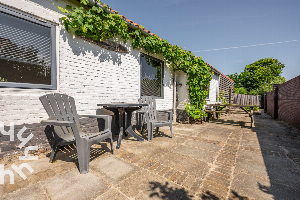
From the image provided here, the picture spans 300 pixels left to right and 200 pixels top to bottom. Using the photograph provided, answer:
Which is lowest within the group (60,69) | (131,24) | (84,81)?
(84,81)

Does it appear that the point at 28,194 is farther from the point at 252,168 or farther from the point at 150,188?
the point at 252,168

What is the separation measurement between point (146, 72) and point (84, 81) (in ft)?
7.27

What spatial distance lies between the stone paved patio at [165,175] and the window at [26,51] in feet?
4.25

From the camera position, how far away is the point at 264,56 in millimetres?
33594

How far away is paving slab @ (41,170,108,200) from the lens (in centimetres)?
137

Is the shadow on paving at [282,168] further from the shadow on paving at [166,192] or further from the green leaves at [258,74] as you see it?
the green leaves at [258,74]

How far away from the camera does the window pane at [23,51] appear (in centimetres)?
223

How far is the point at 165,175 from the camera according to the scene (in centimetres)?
177

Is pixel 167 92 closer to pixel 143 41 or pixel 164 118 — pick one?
pixel 164 118

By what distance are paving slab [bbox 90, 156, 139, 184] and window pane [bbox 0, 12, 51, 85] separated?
1.81m

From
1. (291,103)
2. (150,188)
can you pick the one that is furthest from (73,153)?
(291,103)

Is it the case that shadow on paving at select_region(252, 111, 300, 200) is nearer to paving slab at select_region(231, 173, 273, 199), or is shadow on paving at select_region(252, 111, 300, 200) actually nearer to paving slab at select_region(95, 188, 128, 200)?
paving slab at select_region(231, 173, 273, 199)

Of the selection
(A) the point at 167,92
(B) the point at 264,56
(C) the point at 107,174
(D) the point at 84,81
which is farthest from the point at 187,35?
(B) the point at 264,56

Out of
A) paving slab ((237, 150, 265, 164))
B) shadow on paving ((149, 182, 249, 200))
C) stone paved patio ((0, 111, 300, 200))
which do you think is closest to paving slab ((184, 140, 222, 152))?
stone paved patio ((0, 111, 300, 200))
